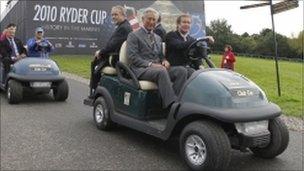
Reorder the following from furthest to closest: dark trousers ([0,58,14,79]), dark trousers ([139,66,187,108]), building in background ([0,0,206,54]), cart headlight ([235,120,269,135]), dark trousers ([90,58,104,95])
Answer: building in background ([0,0,206,54]), dark trousers ([0,58,14,79]), dark trousers ([90,58,104,95]), dark trousers ([139,66,187,108]), cart headlight ([235,120,269,135])

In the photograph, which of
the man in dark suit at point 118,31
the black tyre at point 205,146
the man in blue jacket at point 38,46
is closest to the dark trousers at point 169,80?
the black tyre at point 205,146

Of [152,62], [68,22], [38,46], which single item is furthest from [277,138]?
[68,22]

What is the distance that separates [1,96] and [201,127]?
643 centimetres


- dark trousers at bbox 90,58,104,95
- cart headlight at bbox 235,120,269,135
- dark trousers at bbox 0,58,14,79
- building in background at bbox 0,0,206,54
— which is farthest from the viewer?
building in background at bbox 0,0,206,54

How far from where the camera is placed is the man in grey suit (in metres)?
5.87

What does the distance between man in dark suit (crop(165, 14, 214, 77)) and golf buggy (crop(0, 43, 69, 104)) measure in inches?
144

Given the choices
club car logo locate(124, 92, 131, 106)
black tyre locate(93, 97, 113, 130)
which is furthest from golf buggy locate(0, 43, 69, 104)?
club car logo locate(124, 92, 131, 106)

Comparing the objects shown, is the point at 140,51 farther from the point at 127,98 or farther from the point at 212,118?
the point at 212,118

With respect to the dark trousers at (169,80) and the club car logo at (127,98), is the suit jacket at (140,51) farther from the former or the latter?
the dark trousers at (169,80)

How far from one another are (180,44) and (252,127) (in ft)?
5.33

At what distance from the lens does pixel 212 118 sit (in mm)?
5145

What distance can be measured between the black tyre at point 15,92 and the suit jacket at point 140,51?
340 cm

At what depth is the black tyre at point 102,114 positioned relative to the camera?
22.8 feet

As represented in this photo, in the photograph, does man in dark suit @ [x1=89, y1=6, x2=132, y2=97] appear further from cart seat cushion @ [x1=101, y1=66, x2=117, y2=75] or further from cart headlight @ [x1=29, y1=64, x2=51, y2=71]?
cart headlight @ [x1=29, y1=64, x2=51, y2=71]
